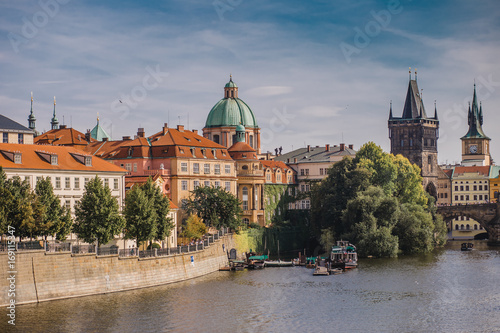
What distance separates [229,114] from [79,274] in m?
100

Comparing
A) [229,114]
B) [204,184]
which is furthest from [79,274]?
[229,114]

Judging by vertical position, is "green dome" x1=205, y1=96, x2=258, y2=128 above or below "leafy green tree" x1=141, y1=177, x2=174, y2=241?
above

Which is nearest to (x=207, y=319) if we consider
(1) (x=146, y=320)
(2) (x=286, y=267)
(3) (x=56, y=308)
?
(1) (x=146, y=320)

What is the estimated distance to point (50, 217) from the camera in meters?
88.3

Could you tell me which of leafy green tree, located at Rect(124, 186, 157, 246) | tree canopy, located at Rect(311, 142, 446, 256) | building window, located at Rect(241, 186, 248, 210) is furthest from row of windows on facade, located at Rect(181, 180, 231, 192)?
leafy green tree, located at Rect(124, 186, 157, 246)

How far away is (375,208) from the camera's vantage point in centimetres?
12925

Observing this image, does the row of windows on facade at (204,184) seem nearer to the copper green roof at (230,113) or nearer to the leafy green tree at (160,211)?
the leafy green tree at (160,211)

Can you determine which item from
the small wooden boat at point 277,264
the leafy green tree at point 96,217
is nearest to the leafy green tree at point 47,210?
the leafy green tree at point 96,217

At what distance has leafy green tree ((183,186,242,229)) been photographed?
127000 mm

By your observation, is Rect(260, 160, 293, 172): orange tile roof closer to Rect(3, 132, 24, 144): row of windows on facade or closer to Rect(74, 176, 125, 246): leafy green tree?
Rect(3, 132, 24, 144): row of windows on facade

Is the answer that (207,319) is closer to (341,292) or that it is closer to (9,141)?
(341,292)

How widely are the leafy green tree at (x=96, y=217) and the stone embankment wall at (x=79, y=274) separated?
5.23 metres

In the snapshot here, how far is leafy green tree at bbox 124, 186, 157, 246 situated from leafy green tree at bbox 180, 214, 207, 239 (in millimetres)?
17415

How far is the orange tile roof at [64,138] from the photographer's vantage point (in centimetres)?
14950
